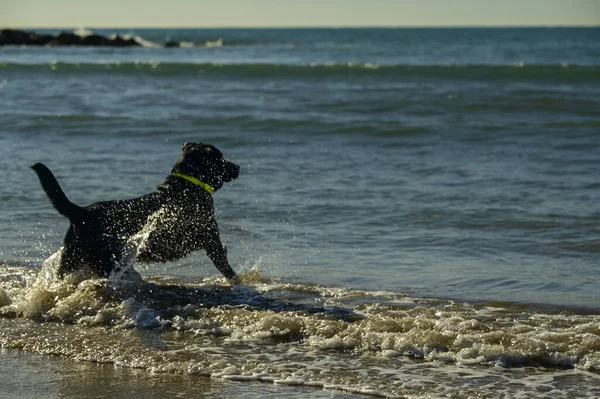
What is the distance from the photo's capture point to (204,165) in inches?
272

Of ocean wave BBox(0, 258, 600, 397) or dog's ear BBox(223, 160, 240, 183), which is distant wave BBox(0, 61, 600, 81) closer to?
dog's ear BBox(223, 160, 240, 183)

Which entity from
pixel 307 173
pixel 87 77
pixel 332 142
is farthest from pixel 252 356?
pixel 87 77

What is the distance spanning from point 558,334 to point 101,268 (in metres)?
2.97

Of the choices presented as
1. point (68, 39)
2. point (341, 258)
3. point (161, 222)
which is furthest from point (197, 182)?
point (68, 39)

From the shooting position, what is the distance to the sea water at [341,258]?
16.6ft

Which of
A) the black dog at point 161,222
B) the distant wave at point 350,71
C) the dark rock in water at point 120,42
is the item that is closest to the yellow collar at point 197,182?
the black dog at point 161,222

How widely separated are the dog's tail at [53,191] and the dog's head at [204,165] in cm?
98

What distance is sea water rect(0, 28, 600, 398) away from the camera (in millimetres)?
5047

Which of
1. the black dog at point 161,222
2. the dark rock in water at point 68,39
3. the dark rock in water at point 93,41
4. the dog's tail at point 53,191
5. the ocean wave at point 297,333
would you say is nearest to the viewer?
the ocean wave at point 297,333

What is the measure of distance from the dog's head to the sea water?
0.77 m

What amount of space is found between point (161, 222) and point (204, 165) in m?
0.55

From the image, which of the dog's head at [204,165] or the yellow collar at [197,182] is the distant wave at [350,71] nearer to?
the dog's head at [204,165]

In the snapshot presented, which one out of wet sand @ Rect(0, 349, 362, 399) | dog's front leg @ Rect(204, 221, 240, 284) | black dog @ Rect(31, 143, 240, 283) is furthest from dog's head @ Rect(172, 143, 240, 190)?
wet sand @ Rect(0, 349, 362, 399)

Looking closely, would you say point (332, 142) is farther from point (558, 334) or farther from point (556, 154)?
point (558, 334)
